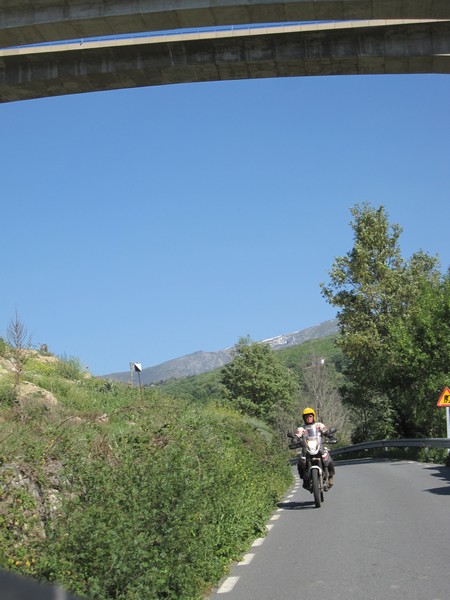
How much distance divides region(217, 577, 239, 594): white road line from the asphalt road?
0.01 meters

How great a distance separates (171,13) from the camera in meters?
12.6

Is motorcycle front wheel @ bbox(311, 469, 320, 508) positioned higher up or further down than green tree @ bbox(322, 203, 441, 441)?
→ further down

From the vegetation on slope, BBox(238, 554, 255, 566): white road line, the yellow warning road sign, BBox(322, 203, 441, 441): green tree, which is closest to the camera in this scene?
the vegetation on slope

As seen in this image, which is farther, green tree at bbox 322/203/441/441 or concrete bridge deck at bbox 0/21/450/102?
green tree at bbox 322/203/441/441

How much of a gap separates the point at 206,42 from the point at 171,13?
185 centimetres

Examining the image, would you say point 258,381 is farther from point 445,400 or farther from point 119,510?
point 119,510

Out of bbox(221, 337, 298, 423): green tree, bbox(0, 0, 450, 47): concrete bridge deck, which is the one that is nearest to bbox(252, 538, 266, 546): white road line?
bbox(0, 0, 450, 47): concrete bridge deck

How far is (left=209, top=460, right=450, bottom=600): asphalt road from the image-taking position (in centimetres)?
677

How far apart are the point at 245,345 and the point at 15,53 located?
65616 millimetres

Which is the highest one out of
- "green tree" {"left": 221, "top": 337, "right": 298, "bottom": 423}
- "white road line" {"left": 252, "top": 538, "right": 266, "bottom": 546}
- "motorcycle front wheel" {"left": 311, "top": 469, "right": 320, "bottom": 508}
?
"green tree" {"left": 221, "top": 337, "right": 298, "bottom": 423}

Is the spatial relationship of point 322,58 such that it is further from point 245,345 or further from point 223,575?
point 245,345

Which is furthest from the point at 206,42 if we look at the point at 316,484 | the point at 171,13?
the point at 316,484

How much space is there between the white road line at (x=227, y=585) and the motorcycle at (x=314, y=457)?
246 inches

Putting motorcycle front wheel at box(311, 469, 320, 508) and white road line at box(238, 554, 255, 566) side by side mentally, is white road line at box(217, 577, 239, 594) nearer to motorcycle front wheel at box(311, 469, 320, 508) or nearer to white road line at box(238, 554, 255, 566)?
white road line at box(238, 554, 255, 566)
